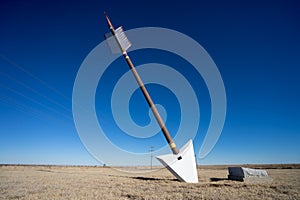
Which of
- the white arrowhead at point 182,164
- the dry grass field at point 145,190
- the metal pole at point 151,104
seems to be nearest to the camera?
the dry grass field at point 145,190

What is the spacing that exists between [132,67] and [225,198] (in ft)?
59.9

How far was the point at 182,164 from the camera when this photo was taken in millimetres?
21984

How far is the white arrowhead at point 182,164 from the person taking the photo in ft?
70.4

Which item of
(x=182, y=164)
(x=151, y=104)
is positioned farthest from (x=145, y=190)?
(x=151, y=104)

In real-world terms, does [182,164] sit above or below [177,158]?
below

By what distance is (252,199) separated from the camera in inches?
471

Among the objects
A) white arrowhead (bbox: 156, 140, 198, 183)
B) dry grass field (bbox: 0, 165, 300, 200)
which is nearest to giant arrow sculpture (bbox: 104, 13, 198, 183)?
white arrowhead (bbox: 156, 140, 198, 183)

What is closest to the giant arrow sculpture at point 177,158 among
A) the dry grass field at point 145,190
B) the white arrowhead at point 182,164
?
the white arrowhead at point 182,164

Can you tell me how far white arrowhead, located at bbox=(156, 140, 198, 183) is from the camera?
21.5m

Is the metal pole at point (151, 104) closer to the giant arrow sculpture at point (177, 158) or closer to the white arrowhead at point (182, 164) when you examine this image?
the giant arrow sculpture at point (177, 158)

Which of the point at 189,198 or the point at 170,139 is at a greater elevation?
the point at 170,139

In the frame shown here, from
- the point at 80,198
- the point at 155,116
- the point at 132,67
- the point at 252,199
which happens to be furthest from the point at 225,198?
the point at 132,67

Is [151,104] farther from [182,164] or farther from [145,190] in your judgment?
[145,190]

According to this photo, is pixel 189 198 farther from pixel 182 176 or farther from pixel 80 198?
pixel 182 176
